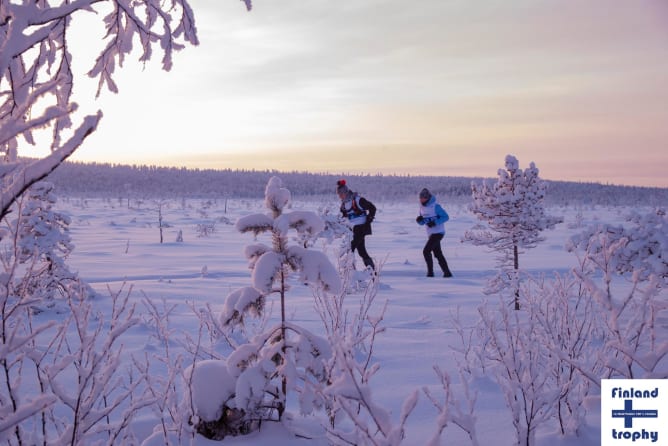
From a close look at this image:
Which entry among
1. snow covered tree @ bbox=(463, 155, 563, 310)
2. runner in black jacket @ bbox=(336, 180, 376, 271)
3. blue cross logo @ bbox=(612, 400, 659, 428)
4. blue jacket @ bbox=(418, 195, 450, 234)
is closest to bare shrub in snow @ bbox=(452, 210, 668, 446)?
blue cross logo @ bbox=(612, 400, 659, 428)

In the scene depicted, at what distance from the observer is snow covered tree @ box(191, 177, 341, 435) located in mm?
2543

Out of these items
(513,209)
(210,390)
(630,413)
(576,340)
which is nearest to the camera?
(630,413)

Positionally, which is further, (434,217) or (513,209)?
(434,217)

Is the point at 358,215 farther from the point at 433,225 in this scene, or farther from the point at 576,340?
the point at 576,340

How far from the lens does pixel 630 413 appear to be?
243 cm

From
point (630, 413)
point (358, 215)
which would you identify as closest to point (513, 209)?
point (358, 215)

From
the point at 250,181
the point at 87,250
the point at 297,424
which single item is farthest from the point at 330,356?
the point at 250,181

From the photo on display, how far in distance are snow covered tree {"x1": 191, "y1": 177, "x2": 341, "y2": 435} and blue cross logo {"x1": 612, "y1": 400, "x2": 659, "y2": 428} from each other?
1493 millimetres

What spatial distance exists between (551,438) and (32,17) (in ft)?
10.5

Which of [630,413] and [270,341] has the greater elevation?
[270,341]

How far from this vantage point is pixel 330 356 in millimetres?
2664

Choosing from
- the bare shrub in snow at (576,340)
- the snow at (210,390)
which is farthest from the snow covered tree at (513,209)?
the snow at (210,390)

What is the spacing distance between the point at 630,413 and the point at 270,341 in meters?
1.90

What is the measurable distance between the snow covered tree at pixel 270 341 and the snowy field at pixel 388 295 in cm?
21
